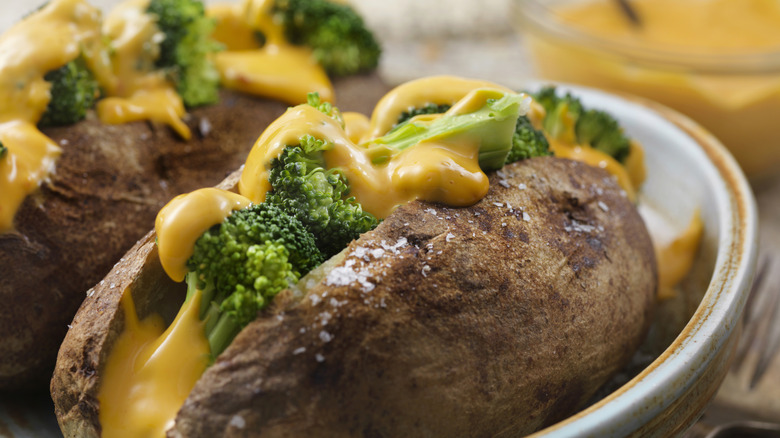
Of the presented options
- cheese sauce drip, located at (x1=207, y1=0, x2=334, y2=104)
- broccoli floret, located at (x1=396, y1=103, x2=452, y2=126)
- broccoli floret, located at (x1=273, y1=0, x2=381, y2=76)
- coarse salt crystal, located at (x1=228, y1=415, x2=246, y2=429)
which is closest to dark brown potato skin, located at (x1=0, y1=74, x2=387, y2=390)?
cheese sauce drip, located at (x1=207, y1=0, x2=334, y2=104)

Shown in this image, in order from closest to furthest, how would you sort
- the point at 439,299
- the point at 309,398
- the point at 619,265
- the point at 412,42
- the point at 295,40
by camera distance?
the point at 309,398
the point at 439,299
the point at 619,265
the point at 295,40
the point at 412,42

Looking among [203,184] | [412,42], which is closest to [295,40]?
[203,184]

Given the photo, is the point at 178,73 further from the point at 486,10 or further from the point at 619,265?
the point at 486,10

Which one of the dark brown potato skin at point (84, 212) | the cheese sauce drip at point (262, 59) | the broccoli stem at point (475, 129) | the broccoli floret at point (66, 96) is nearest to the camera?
the broccoli stem at point (475, 129)

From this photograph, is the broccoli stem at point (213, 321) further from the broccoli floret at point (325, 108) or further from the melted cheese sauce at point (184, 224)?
the broccoli floret at point (325, 108)

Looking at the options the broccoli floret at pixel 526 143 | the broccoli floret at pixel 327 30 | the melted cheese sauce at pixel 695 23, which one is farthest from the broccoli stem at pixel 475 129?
the melted cheese sauce at pixel 695 23
